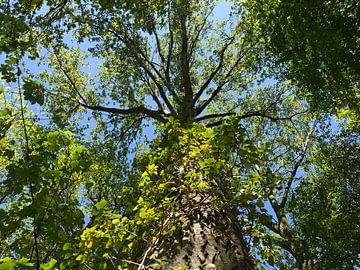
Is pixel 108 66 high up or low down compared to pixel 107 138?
up

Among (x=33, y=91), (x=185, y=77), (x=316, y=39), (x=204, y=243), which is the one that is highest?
(x=185, y=77)

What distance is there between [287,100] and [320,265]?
7.56 meters

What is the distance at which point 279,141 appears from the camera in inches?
643

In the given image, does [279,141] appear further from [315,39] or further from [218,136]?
[218,136]

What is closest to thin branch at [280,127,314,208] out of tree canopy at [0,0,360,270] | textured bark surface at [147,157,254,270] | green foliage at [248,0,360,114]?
tree canopy at [0,0,360,270]

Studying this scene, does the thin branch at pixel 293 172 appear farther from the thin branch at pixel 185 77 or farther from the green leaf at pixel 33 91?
the green leaf at pixel 33 91

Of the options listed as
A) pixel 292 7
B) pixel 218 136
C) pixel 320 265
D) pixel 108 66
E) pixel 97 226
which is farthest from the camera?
pixel 108 66

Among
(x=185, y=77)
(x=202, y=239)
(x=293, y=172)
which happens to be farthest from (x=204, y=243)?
(x=293, y=172)

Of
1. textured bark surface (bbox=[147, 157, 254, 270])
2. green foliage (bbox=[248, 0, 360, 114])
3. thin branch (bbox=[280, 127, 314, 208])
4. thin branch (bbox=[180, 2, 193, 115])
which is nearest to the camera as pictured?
textured bark surface (bbox=[147, 157, 254, 270])

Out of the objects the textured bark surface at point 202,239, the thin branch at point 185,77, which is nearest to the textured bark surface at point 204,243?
the textured bark surface at point 202,239

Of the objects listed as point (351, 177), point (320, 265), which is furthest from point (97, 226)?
point (351, 177)

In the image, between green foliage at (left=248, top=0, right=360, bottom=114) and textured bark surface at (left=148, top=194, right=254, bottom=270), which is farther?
green foliage at (left=248, top=0, right=360, bottom=114)

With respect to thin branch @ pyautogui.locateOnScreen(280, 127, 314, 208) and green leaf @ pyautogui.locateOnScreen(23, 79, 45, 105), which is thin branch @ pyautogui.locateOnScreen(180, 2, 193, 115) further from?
thin branch @ pyautogui.locateOnScreen(280, 127, 314, 208)

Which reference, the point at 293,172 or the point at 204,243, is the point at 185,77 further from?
the point at 204,243
